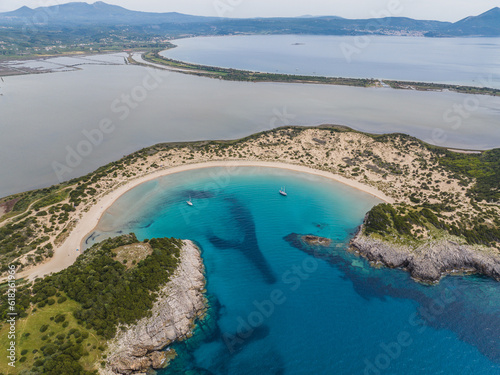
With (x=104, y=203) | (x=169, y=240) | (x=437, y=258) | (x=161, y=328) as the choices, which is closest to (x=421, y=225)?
(x=437, y=258)

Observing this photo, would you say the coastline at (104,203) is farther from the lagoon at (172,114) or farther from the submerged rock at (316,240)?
the submerged rock at (316,240)

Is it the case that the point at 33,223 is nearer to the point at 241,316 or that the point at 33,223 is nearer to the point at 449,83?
Answer: the point at 241,316

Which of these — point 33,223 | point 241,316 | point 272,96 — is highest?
point 272,96

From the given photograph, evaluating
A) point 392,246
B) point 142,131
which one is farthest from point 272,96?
point 392,246

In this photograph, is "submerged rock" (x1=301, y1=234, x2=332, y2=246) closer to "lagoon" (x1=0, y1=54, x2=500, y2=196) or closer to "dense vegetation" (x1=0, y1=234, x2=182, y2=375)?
"dense vegetation" (x1=0, y1=234, x2=182, y2=375)

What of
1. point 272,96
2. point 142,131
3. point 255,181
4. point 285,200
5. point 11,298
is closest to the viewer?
point 11,298

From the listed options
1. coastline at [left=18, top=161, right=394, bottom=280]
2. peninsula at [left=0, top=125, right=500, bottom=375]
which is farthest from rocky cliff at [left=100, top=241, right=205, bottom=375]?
coastline at [left=18, top=161, right=394, bottom=280]
